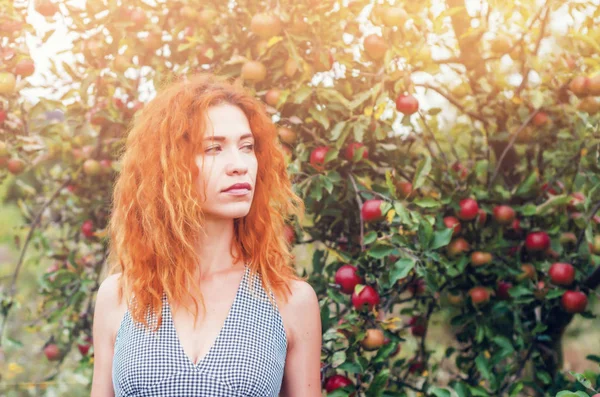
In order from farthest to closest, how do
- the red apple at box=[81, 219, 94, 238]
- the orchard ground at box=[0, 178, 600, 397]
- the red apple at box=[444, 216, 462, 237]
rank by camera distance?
the orchard ground at box=[0, 178, 600, 397], the red apple at box=[81, 219, 94, 238], the red apple at box=[444, 216, 462, 237]

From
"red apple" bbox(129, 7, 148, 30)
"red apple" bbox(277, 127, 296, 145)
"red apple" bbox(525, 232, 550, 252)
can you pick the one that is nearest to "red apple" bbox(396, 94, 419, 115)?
"red apple" bbox(277, 127, 296, 145)

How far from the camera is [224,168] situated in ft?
4.04

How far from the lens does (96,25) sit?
1.88 metres

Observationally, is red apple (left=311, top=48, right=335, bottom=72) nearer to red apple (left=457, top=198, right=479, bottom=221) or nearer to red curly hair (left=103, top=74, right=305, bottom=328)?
red curly hair (left=103, top=74, right=305, bottom=328)

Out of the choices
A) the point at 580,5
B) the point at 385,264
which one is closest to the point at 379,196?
the point at 385,264

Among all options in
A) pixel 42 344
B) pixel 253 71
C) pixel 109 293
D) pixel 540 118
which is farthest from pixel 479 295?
pixel 42 344

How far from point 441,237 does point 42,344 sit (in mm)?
1663

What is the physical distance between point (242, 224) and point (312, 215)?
0.61 meters

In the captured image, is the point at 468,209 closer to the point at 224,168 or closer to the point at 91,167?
the point at 224,168

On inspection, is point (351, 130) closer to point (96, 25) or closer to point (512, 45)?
point (512, 45)

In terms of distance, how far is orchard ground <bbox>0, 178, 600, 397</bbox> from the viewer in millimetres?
2289

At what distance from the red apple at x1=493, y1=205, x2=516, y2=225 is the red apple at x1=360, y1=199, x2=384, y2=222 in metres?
0.37

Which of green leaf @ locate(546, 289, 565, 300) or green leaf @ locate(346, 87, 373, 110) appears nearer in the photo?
green leaf @ locate(346, 87, 373, 110)

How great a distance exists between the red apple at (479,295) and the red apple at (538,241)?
176 millimetres
